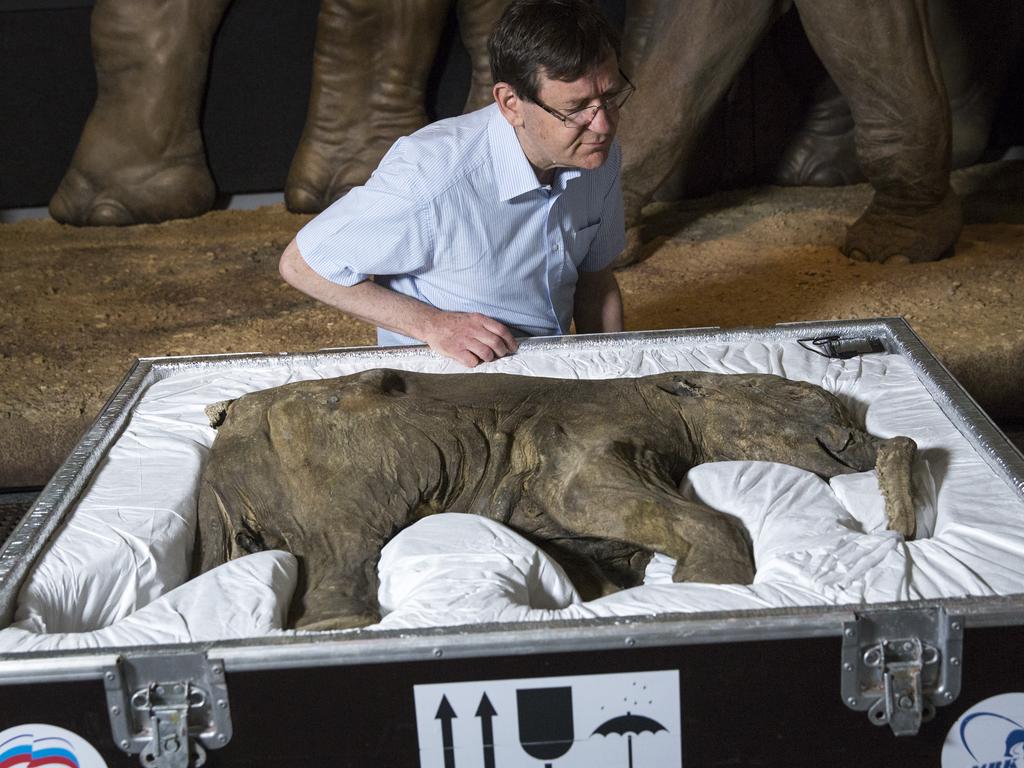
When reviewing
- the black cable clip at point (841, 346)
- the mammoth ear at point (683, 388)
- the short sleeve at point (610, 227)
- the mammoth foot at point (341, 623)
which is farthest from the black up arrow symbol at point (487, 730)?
the short sleeve at point (610, 227)

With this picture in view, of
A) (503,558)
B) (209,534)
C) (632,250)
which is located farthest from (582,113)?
(632,250)

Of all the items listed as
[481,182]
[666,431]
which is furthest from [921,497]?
[481,182]

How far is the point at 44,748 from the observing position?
1.52m

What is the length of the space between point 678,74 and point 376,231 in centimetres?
204

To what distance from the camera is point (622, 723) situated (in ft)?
5.08

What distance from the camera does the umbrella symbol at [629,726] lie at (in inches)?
60.9

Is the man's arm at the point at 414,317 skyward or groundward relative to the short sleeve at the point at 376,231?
groundward

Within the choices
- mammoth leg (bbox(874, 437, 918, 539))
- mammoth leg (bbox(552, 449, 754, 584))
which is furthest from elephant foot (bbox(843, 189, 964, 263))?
mammoth leg (bbox(552, 449, 754, 584))

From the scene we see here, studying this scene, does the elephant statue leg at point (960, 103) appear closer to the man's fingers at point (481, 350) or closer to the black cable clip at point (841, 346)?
the black cable clip at point (841, 346)

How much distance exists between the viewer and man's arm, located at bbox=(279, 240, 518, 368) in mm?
2453

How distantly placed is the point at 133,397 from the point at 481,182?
2.69 feet

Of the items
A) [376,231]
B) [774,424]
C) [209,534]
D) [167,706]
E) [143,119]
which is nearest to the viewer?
[167,706]

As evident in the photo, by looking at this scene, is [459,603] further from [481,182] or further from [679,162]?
[679,162]

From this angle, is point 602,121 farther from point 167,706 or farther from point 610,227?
point 167,706
